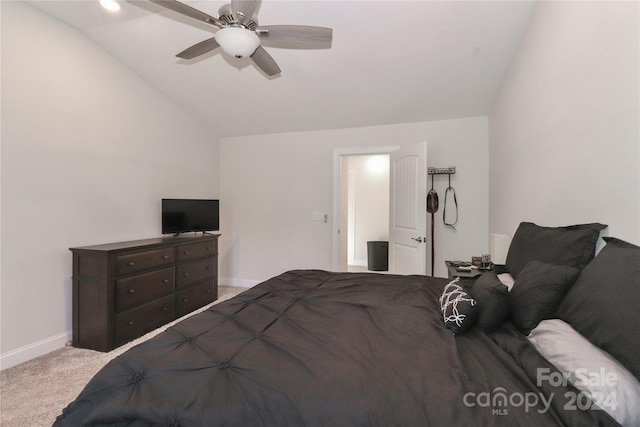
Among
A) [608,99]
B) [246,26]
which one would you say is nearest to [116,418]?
[246,26]

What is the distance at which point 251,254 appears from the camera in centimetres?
460

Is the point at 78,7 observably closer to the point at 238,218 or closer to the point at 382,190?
the point at 238,218

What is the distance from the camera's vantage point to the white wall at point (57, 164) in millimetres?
2287

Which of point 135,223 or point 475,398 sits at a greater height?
point 135,223

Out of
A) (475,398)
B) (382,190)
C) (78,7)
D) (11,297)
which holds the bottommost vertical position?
(11,297)

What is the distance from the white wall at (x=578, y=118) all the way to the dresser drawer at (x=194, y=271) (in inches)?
136

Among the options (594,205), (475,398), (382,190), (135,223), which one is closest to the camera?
(475,398)

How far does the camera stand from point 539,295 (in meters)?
1.17

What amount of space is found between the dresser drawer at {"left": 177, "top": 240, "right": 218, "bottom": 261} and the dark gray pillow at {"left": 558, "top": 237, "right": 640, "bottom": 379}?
3347 mm

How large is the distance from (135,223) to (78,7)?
6.78 ft

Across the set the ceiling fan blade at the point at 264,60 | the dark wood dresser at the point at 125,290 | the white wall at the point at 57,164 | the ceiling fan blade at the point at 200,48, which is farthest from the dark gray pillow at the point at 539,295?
the white wall at the point at 57,164

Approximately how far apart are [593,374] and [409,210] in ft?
9.31

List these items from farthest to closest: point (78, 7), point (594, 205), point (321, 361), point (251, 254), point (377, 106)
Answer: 1. point (251, 254)
2. point (377, 106)
3. point (78, 7)
4. point (594, 205)
5. point (321, 361)

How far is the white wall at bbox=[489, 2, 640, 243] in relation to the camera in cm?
118
